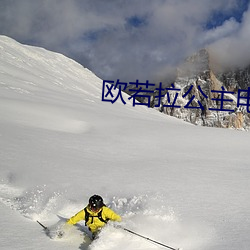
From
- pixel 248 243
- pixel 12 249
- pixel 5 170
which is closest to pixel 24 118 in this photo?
pixel 5 170

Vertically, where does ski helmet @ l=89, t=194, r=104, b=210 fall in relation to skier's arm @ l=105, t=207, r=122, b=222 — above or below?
above

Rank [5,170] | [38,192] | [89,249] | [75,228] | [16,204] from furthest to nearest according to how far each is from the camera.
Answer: [5,170], [38,192], [16,204], [75,228], [89,249]

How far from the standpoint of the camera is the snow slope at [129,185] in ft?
16.9

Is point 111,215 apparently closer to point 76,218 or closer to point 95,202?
point 95,202

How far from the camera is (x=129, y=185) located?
24.7 ft

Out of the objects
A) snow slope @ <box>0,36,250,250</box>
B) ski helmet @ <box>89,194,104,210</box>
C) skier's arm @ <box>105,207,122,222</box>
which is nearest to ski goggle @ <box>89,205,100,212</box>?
ski helmet @ <box>89,194,104,210</box>

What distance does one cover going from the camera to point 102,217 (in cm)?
542

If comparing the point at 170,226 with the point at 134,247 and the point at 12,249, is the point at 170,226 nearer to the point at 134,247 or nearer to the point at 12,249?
the point at 134,247

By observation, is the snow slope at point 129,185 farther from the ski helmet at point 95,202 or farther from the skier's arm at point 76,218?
the ski helmet at point 95,202

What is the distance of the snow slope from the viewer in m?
5.14

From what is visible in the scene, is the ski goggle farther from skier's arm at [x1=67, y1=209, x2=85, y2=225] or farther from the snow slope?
the snow slope

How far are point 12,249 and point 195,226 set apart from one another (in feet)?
10.1

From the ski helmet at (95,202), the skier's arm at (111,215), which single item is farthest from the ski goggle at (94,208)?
the skier's arm at (111,215)

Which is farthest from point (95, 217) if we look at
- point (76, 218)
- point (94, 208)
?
point (76, 218)
